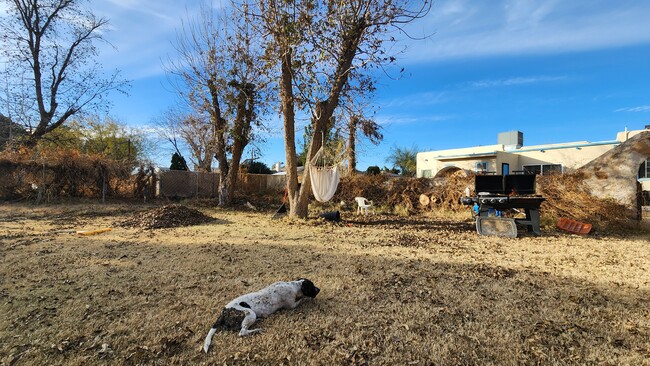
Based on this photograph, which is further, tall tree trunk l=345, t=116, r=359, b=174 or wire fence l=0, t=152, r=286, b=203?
wire fence l=0, t=152, r=286, b=203

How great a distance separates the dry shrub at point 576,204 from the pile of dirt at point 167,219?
30.7ft

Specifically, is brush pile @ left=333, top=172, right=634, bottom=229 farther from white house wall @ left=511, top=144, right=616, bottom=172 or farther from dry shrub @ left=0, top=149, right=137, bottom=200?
white house wall @ left=511, top=144, right=616, bottom=172

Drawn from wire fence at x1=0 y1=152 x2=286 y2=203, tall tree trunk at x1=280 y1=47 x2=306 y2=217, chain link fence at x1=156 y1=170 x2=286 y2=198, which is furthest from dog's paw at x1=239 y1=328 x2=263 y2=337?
chain link fence at x1=156 y1=170 x2=286 y2=198

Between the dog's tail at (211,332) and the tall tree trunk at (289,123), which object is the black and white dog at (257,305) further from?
the tall tree trunk at (289,123)

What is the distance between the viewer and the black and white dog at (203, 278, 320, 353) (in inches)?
95.5

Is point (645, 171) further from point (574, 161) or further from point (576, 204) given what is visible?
point (576, 204)

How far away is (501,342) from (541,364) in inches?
10.8

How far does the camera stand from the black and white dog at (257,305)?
7.96 feet

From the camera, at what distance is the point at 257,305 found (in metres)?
2.66

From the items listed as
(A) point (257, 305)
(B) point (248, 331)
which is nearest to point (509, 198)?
(A) point (257, 305)

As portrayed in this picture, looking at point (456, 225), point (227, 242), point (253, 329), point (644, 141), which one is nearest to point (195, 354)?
point (253, 329)

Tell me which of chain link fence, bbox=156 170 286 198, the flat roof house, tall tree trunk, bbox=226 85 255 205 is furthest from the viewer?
the flat roof house

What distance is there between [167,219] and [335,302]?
655cm

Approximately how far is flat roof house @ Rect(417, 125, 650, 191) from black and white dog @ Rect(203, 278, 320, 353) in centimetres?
1449
